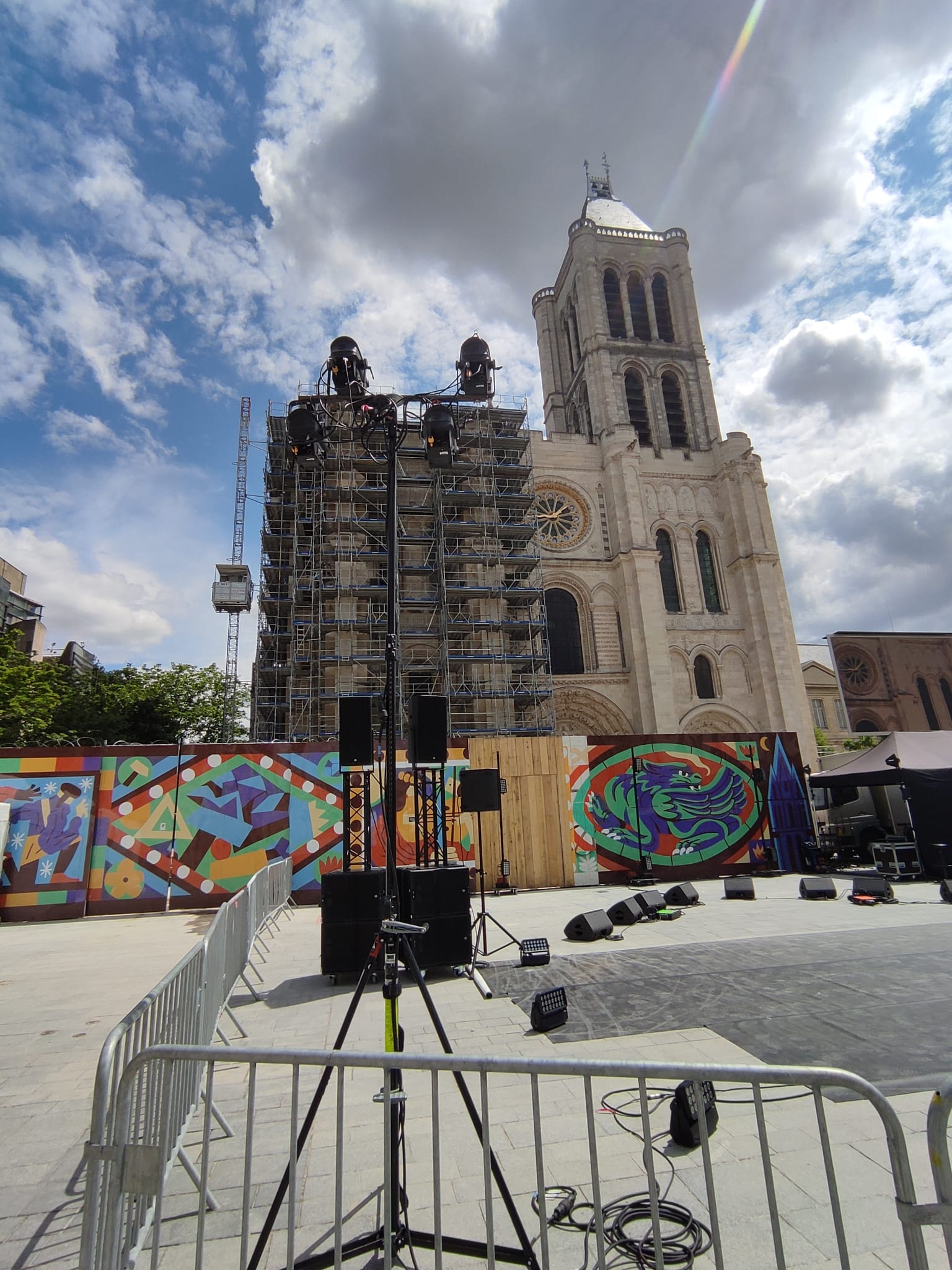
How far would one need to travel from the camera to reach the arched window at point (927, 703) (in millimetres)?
42281


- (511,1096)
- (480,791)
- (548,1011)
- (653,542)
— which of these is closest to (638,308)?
(653,542)

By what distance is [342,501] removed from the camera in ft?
83.4

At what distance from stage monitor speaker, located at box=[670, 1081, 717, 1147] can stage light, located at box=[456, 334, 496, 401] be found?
4534 mm

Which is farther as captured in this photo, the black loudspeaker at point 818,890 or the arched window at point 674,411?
the arched window at point 674,411

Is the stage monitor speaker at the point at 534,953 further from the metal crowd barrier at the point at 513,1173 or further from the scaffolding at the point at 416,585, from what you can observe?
the scaffolding at the point at 416,585

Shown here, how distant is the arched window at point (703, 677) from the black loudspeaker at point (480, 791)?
926 inches

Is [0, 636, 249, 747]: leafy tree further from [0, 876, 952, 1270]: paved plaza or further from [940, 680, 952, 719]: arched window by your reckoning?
[940, 680, 952, 719]: arched window

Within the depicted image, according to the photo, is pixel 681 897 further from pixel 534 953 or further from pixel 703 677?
pixel 703 677

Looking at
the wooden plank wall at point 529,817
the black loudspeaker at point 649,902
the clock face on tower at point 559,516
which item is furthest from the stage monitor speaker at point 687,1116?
the clock face on tower at point 559,516

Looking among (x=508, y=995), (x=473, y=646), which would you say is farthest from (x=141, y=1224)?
(x=473, y=646)

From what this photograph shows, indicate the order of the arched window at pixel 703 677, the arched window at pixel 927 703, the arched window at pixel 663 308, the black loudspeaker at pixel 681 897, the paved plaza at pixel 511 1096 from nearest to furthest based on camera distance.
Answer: the paved plaza at pixel 511 1096 < the black loudspeaker at pixel 681 897 < the arched window at pixel 703 677 < the arched window at pixel 663 308 < the arched window at pixel 927 703

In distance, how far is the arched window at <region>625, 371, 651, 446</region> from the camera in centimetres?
3350

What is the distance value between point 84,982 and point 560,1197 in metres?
6.20

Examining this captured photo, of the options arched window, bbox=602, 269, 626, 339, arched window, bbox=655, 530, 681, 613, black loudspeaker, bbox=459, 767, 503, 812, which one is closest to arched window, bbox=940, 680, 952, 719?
arched window, bbox=655, 530, 681, 613
